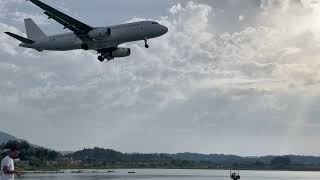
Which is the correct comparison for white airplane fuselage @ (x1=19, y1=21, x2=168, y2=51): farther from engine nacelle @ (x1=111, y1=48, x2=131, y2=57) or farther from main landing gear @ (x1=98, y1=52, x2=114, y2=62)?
engine nacelle @ (x1=111, y1=48, x2=131, y2=57)

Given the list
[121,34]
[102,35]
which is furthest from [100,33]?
[121,34]

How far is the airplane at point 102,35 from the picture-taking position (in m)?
70.7

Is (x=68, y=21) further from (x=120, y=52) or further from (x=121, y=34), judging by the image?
(x=120, y=52)

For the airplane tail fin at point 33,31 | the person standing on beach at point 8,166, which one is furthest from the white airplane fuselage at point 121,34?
the person standing on beach at point 8,166

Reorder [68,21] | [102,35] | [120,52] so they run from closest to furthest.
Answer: [102,35] < [68,21] < [120,52]

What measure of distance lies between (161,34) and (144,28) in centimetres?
313

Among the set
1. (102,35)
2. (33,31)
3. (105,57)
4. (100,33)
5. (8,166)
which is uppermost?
(33,31)

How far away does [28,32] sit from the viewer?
99.1 metres

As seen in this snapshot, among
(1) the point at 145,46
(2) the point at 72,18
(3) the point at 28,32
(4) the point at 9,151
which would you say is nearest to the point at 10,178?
(4) the point at 9,151

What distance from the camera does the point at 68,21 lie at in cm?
7250

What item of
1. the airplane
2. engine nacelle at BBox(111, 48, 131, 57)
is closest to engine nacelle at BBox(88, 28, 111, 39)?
the airplane

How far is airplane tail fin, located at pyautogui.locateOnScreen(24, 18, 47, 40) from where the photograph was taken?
310 ft

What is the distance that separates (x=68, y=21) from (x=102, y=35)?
545 centimetres

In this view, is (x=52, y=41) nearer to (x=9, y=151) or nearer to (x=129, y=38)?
(x=129, y=38)
